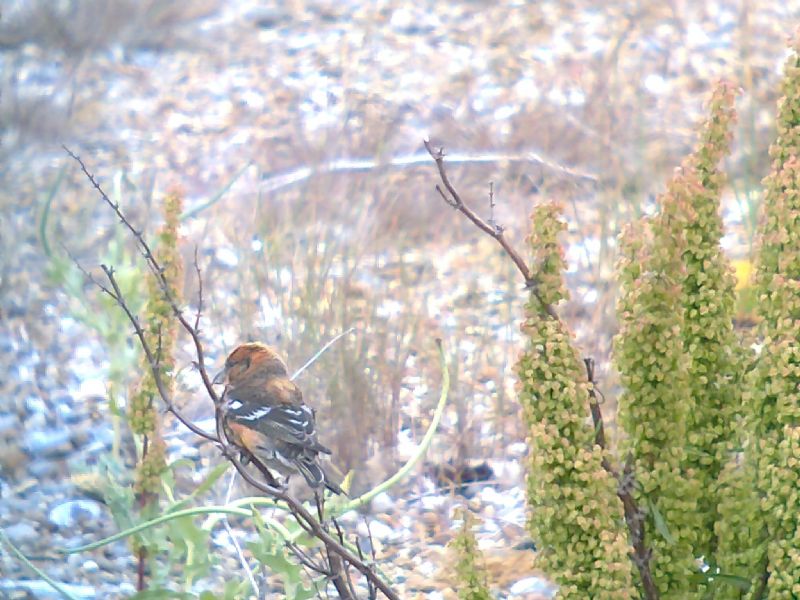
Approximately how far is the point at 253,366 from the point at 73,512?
996 millimetres

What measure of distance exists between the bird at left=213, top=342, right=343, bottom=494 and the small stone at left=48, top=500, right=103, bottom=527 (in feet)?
3.05

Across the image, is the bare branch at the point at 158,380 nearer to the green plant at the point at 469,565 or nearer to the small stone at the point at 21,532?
the green plant at the point at 469,565

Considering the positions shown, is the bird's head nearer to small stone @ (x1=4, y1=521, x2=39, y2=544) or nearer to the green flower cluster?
the green flower cluster

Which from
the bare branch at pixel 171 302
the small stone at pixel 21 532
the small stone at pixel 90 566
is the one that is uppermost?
the bare branch at pixel 171 302

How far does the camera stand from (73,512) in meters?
3.20

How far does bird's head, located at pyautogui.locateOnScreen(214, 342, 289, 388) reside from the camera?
2387 mm

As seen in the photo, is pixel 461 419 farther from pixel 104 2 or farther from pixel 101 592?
pixel 104 2

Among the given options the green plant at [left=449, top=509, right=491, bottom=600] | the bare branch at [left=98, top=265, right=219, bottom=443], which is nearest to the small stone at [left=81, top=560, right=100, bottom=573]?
the bare branch at [left=98, top=265, right=219, bottom=443]

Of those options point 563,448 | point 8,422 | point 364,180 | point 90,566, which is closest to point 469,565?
point 563,448

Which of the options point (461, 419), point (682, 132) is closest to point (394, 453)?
point (461, 419)

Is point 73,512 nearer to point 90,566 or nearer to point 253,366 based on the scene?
point 90,566

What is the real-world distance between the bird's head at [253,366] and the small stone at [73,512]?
2.94 feet

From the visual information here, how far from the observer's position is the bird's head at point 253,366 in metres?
2.39

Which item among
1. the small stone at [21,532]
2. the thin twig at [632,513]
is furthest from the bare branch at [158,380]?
the small stone at [21,532]
